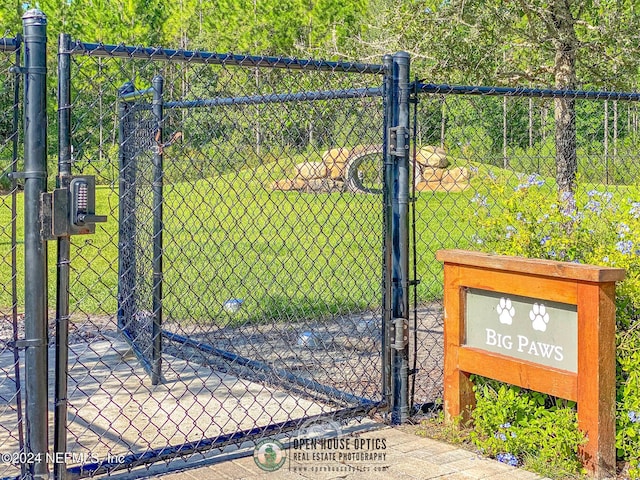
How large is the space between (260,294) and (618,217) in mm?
4566

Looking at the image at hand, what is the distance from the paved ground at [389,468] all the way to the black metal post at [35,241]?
2.39ft

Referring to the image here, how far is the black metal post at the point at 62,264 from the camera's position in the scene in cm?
294

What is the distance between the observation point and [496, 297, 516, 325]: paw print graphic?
3773mm

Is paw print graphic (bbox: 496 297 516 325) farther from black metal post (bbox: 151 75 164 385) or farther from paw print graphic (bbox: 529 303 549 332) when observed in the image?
black metal post (bbox: 151 75 164 385)

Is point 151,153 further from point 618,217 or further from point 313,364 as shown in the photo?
point 618,217

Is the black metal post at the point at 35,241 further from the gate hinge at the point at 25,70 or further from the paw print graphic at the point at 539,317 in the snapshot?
the paw print graphic at the point at 539,317

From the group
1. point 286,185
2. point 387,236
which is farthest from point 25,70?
point 286,185

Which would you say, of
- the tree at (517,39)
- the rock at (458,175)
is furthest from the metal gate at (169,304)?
the tree at (517,39)

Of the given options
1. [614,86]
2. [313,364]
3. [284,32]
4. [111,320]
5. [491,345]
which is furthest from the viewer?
[284,32]

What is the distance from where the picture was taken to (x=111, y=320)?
6809 millimetres

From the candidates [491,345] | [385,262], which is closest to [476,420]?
[491,345]

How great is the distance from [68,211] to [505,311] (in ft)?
6.81

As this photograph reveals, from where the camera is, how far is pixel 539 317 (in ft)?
12.0

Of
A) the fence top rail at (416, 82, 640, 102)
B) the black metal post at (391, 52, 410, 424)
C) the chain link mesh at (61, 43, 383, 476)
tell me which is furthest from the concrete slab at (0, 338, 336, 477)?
the fence top rail at (416, 82, 640, 102)
